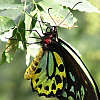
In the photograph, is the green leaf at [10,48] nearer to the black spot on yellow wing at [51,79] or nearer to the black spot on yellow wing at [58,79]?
the black spot on yellow wing at [51,79]

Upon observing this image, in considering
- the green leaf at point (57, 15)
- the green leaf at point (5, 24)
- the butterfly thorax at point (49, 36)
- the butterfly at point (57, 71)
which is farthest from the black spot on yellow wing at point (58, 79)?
the green leaf at point (5, 24)

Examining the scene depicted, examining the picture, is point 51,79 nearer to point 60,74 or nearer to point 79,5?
point 60,74

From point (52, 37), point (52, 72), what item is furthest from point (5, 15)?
point (52, 72)

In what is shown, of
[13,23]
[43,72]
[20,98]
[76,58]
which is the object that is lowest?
[20,98]

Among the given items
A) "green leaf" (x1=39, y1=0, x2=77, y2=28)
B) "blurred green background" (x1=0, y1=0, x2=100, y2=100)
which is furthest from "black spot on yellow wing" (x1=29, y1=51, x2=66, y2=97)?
"blurred green background" (x1=0, y1=0, x2=100, y2=100)

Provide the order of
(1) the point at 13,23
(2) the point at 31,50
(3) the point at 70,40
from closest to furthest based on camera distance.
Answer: (1) the point at 13,23
(2) the point at 31,50
(3) the point at 70,40

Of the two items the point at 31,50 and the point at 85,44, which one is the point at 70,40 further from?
the point at 31,50
